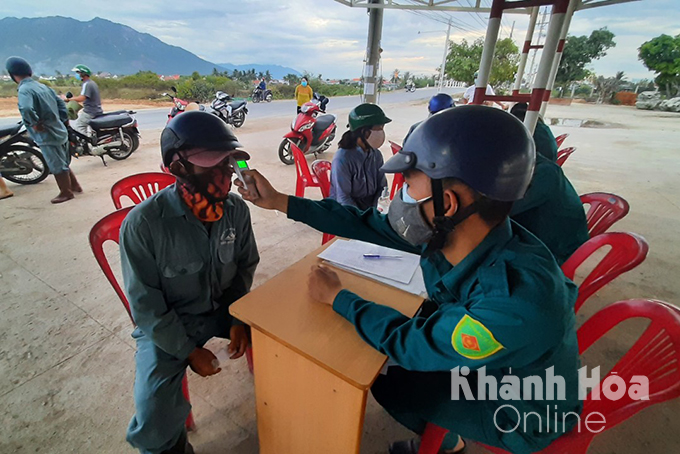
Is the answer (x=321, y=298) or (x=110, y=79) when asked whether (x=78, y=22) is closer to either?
(x=110, y=79)

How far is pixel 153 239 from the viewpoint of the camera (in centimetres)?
123

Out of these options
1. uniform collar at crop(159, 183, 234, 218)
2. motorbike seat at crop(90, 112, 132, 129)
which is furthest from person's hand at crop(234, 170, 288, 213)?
motorbike seat at crop(90, 112, 132, 129)

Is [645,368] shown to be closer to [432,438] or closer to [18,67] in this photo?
[432,438]

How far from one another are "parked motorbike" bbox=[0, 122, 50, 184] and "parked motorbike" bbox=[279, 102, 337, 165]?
3.54 m

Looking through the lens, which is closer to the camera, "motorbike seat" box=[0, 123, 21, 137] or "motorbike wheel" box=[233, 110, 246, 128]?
"motorbike seat" box=[0, 123, 21, 137]

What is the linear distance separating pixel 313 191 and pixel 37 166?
158 inches

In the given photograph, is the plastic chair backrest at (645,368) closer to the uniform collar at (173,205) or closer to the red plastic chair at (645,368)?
the red plastic chair at (645,368)

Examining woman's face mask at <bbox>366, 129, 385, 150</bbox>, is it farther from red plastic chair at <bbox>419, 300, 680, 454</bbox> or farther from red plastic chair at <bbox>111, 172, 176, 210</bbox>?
red plastic chair at <bbox>419, 300, 680, 454</bbox>

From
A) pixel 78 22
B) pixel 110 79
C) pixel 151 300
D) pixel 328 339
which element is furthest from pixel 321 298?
pixel 78 22

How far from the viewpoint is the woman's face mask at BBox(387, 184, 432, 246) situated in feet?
2.97

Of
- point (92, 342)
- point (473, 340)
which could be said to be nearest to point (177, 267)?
point (473, 340)

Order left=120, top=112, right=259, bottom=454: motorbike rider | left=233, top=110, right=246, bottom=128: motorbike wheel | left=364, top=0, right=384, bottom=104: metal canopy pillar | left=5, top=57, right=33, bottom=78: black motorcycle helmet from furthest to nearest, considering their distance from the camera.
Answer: left=233, top=110, right=246, bottom=128: motorbike wheel
left=364, top=0, right=384, bottom=104: metal canopy pillar
left=5, top=57, right=33, bottom=78: black motorcycle helmet
left=120, top=112, right=259, bottom=454: motorbike rider

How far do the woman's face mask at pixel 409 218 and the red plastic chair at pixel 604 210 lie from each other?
1700 mm

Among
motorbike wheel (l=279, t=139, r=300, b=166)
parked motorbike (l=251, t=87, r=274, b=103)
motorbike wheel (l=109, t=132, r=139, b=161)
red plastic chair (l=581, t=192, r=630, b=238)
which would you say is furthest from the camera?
parked motorbike (l=251, t=87, r=274, b=103)
